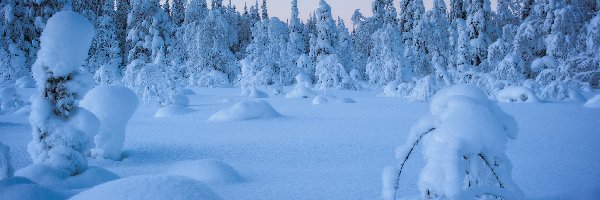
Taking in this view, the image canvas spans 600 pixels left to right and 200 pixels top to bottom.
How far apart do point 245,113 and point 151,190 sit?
21.2 ft

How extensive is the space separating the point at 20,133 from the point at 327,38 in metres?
19.4

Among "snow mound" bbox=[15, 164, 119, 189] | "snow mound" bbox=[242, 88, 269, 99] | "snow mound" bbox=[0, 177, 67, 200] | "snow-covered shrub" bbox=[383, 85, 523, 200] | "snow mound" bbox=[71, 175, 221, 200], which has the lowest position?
"snow mound" bbox=[242, 88, 269, 99]

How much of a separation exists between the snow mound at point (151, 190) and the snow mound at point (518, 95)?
11.5 metres

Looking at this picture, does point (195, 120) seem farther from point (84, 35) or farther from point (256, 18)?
point (256, 18)

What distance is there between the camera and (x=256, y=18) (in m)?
46.7

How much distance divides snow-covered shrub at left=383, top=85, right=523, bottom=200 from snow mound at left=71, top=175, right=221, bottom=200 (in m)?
0.93

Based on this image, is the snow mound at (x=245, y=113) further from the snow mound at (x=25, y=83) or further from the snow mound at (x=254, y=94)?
the snow mound at (x=25, y=83)

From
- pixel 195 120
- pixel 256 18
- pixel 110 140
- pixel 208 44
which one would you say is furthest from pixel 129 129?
pixel 256 18

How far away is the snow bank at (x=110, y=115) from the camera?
488 centimetres

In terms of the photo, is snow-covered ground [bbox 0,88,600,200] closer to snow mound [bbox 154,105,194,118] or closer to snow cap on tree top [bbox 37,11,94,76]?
snow mound [bbox 154,105,194,118]

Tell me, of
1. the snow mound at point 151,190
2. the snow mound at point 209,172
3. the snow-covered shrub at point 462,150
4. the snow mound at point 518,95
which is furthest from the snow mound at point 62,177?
the snow mound at point 518,95

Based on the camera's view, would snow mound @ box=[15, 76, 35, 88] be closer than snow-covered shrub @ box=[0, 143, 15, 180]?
No

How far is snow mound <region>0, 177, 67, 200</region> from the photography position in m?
2.47

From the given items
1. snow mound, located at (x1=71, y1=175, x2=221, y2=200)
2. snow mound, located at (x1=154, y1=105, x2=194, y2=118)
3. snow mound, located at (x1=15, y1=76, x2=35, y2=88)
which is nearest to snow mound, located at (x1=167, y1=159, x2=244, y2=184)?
snow mound, located at (x1=71, y1=175, x2=221, y2=200)
